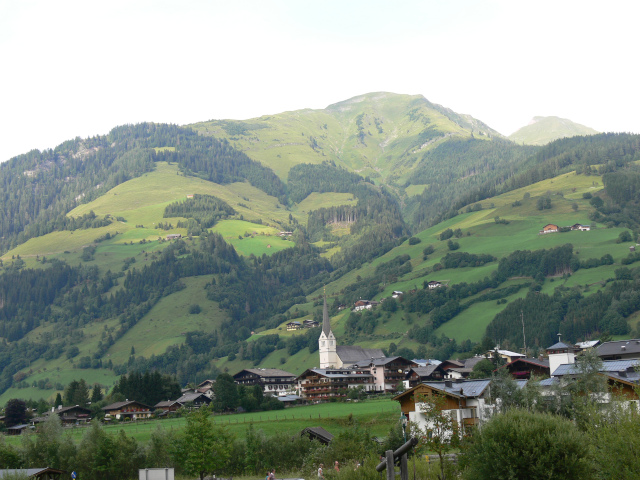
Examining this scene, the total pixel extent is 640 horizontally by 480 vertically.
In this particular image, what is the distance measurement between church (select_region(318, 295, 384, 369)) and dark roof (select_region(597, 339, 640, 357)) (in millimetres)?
81644

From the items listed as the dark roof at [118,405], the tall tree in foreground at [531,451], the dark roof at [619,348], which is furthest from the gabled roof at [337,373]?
the tall tree in foreground at [531,451]

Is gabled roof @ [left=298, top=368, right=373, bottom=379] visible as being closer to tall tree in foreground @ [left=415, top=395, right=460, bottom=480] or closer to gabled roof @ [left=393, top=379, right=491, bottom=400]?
gabled roof @ [left=393, top=379, right=491, bottom=400]

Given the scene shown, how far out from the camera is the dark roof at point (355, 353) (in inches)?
7215

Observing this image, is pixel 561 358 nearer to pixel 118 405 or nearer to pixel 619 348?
pixel 619 348

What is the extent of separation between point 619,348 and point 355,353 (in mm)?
92334

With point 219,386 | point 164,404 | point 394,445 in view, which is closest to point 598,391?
point 394,445

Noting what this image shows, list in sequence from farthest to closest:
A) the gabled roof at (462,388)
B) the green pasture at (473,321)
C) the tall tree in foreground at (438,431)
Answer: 1. the green pasture at (473,321)
2. the gabled roof at (462,388)
3. the tall tree in foreground at (438,431)

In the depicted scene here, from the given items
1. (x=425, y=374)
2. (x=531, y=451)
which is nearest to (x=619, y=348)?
(x=425, y=374)

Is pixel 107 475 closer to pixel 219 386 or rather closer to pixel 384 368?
pixel 219 386

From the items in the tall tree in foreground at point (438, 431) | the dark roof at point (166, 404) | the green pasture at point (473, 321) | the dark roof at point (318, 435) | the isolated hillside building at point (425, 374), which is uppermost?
the tall tree in foreground at point (438, 431)

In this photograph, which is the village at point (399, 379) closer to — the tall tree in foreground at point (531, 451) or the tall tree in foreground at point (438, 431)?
the tall tree in foreground at point (438, 431)

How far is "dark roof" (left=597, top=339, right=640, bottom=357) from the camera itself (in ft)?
326

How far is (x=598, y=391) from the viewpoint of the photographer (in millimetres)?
58469

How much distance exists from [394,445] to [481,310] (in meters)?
135
